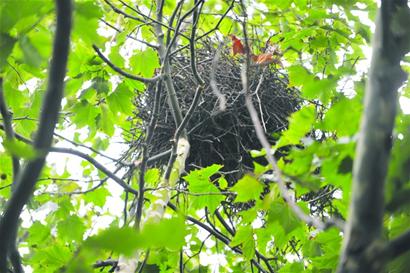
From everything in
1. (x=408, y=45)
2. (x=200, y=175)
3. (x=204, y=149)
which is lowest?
(x=408, y=45)

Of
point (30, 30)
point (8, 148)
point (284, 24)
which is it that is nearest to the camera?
point (8, 148)

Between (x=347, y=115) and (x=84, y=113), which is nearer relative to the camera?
(x=347, y=115)

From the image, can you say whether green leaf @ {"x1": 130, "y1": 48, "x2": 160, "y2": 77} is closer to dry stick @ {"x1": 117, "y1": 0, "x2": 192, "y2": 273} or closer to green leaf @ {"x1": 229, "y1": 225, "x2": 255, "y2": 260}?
dry stick @ {"x1": 117, "y1": 0, "x2": 192, "y2": 273}

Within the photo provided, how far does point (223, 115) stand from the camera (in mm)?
2729

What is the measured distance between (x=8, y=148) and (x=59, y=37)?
7.0 inches

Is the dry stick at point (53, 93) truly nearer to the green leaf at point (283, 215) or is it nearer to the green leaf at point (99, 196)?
the green leaf at point (283, 215)

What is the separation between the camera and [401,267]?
4.67 ft

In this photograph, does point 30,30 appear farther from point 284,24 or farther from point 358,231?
point 284,24

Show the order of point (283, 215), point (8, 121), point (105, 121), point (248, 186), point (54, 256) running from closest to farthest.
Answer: point (8, 121) → point (248, 186) → point (283, 215) → point (54, 256) → point (105, 121)

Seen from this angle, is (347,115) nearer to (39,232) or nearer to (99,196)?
(39,232)

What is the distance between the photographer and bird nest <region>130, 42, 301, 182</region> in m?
2.69

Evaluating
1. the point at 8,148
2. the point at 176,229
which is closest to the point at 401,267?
the point at 176,229

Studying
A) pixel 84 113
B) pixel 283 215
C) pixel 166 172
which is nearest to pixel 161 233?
pixel 283 215

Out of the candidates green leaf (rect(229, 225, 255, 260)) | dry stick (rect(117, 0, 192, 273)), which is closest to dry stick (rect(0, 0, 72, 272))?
dry stick (rect(117, 0, 192, 273))
